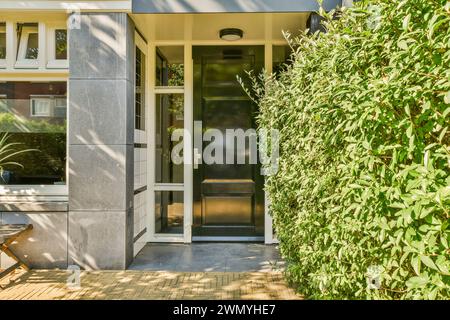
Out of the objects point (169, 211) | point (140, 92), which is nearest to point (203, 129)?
point (140, 92)

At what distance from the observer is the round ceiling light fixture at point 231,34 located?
5648mm

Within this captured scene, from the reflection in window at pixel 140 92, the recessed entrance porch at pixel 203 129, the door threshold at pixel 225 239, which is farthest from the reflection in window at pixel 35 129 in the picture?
the door threshold at pixel 225 239

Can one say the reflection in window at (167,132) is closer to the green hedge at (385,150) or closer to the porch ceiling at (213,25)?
the porch ceiling at (213,25)

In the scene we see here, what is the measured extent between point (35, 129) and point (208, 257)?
9.73 feet

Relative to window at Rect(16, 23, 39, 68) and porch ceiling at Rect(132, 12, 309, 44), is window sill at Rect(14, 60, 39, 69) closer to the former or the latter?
window at Rect(16, 23, 39, 68)

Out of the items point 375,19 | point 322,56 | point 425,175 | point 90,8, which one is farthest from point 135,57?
point 425,175

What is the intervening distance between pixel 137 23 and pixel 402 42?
4307mm

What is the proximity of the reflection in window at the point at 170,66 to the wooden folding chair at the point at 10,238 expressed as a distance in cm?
302

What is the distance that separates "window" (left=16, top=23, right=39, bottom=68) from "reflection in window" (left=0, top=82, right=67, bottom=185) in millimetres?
290

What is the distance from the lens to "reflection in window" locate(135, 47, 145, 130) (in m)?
5.59

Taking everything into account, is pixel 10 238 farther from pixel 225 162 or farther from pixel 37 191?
pixel 225 162

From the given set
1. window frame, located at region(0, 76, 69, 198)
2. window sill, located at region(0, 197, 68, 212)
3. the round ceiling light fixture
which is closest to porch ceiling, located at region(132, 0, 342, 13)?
the round ceiling light fixture

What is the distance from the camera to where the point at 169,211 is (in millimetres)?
6332

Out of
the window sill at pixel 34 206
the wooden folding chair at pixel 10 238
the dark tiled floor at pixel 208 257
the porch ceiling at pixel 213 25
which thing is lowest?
the dark tiled floor at pixel 208 257
